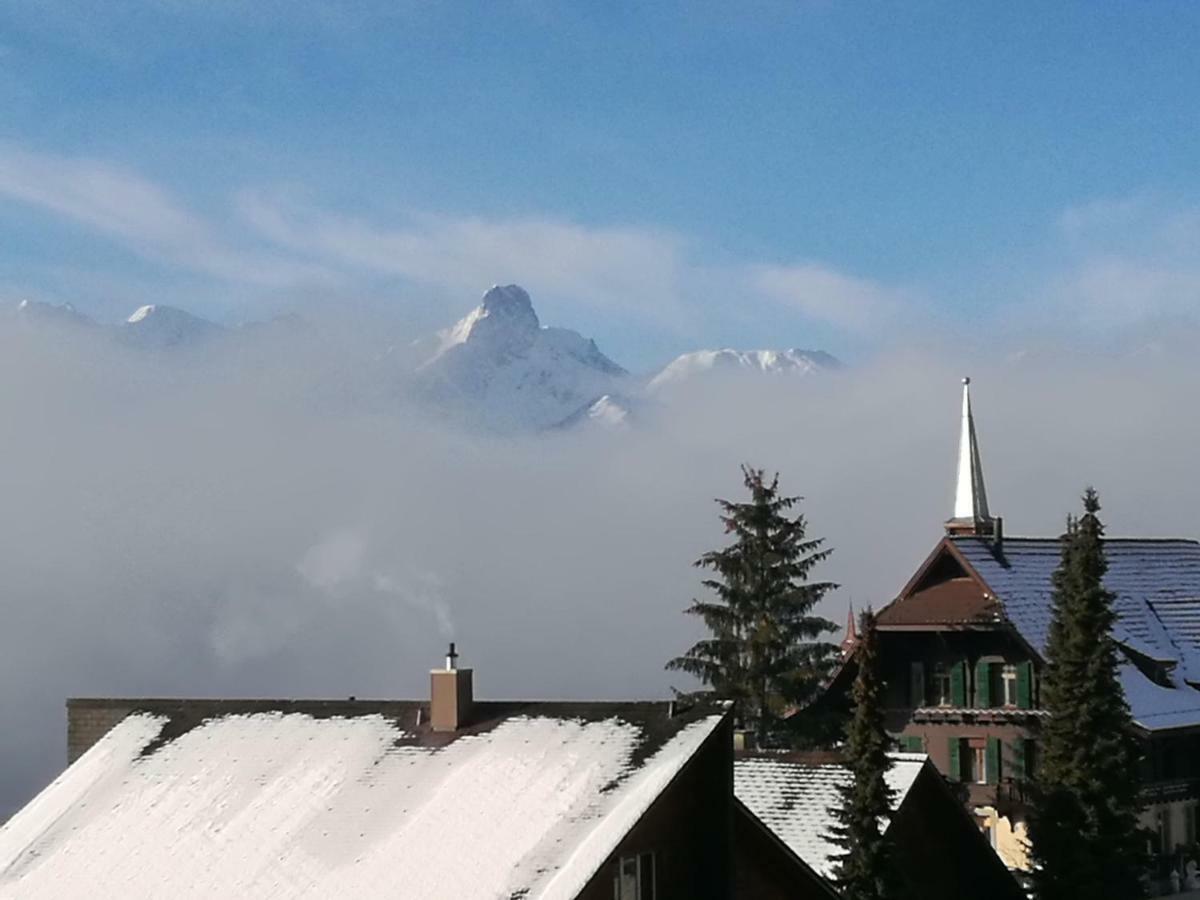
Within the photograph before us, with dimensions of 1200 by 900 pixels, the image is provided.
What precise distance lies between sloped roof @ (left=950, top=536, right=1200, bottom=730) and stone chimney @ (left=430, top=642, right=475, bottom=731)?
101ft

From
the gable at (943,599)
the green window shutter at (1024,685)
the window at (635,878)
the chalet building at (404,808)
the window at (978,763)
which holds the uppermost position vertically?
the gable at (943,599)

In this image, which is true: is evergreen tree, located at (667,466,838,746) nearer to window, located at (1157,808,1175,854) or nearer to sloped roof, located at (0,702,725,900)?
window, located at (1157,808,1175,854)

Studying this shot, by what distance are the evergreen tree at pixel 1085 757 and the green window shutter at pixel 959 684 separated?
13.7 metres

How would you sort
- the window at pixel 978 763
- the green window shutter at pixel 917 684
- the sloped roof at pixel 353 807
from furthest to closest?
the green window shutter at pixel 917 684 → the window at pixel 978 763 → the sloped roof at pixel 353 807

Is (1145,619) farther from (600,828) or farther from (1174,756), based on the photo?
(600,828)

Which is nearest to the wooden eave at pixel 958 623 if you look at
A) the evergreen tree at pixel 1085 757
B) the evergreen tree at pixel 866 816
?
the evergreen tree at pixel 1085 757

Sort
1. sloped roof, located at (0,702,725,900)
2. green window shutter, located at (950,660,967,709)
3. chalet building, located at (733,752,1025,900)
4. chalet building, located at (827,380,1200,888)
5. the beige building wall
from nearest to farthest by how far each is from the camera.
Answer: sloped roof, located at (0,702,725,900) → chalet building, located at (733,752,1025,900) → the beige building wall → chalet building, located at (827,380,1200,888) → green window shutter, located at (950,660,967,709)

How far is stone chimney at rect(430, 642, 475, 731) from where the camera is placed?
1398 inches

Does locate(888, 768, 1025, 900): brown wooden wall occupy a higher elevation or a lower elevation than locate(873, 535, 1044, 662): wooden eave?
lower

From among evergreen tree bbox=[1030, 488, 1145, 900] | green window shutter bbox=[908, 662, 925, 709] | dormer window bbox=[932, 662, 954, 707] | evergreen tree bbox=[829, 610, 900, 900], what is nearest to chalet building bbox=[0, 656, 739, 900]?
evergreen tree bbox=[829, 610, 900, 900]

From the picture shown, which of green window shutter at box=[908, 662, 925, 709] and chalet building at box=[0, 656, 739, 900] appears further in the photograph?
green window shutter at box=[908, 662, 925, 709]

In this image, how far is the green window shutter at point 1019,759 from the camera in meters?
64.3

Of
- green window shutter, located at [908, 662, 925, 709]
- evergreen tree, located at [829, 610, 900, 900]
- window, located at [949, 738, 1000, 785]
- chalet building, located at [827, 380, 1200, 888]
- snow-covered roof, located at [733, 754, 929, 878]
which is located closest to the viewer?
evergreen tree, located at [829, 610, 900, 900]

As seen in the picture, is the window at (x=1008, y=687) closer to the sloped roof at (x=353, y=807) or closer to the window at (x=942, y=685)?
the window at (x=942, y=685)
